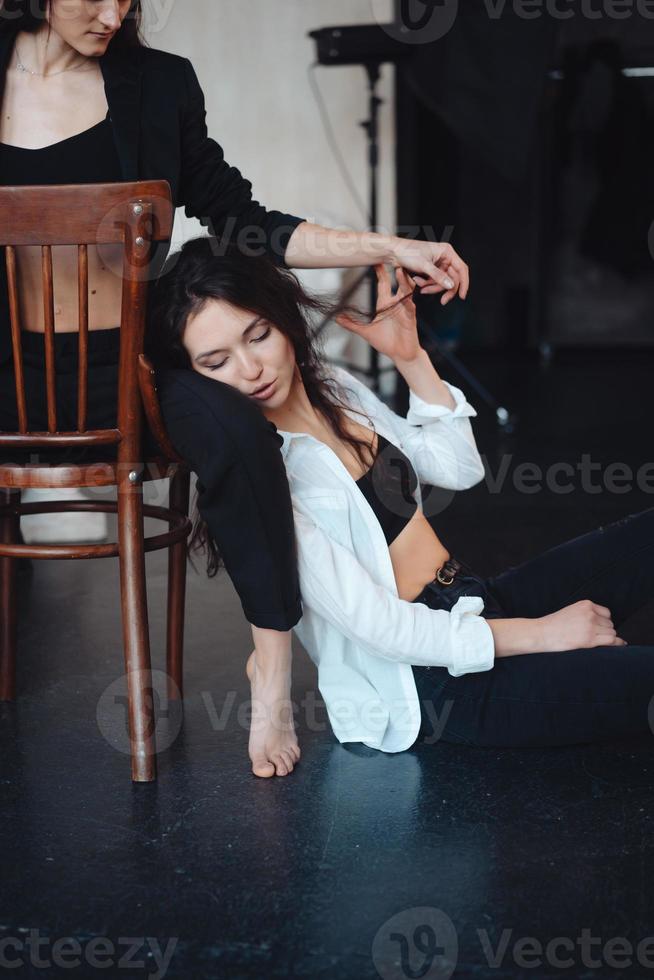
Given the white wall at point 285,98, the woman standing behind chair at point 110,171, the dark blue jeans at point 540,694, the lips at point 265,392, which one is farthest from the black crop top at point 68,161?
the white wall at point 285,98

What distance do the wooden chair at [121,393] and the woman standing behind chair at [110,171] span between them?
60 millimetres

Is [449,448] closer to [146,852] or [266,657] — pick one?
[266,657]

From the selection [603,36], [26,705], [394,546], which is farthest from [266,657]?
[603,36]

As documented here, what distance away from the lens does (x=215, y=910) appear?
3.81 ft

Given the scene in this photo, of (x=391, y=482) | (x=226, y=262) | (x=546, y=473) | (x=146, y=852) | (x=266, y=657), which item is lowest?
(x=546, y=473)

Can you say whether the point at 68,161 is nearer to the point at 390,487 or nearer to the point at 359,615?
the point at 390,487

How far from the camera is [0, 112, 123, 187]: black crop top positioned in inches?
61.1

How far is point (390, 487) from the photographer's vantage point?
1560mm

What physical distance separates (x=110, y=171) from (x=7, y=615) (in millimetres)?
686

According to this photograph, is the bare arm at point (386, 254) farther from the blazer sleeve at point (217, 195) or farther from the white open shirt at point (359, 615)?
the white open shirt at point (359, 615)

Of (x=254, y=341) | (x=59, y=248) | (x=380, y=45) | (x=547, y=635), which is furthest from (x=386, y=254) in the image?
(x=380, y=45)

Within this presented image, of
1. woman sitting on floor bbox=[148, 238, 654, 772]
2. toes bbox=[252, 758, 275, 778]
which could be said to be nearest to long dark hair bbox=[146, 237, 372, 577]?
woman sitting on floor bbox=[148, 238, 654, 772]

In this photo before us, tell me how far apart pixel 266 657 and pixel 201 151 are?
0.77 metres

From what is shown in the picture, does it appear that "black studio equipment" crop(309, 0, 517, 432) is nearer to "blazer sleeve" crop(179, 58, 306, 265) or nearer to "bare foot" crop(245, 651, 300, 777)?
"blazer sleeve" crop(179, 58, 306, 265)
